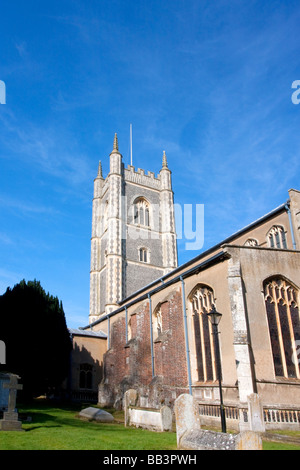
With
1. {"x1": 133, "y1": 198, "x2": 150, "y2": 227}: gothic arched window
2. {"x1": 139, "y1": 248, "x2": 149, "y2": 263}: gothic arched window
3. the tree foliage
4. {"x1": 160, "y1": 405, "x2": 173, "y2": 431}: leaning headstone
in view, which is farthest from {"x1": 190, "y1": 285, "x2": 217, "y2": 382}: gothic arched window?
{"x1": 133, "y1": 198, "x2": 150, "y2": 227}: gothic arched window

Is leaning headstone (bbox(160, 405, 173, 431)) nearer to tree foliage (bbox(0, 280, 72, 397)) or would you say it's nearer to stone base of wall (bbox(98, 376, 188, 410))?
stone base of wall (bbox(98, 376, 188, 410))

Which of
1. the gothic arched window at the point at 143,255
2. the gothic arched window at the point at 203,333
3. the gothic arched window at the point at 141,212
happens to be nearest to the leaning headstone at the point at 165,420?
the gothic arched window at the point at 203,333

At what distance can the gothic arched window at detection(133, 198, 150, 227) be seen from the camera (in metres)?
49.5

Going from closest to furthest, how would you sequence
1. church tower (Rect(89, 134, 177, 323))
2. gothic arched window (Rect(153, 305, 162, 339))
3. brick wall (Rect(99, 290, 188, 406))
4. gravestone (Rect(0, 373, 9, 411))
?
gravestone (Rect(0, 373, 9, 411)), brick wall (Rect(99, 290, 188, 406)), gothic arched window (Rect(153, 305, 162, 339)), church tower (Rect(89, 134, 177, 323))

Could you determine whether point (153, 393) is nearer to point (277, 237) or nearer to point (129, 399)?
point (129, 399)

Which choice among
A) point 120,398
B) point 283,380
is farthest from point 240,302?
point 120,398

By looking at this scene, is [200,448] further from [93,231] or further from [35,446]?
[93,231]

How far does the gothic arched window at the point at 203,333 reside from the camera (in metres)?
17.3

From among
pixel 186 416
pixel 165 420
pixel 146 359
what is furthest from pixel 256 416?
pixel 146 359

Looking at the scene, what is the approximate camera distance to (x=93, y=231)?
167ft

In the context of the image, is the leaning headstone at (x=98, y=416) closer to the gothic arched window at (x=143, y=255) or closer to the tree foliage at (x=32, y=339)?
the tree foliage at (x=32, y=339)

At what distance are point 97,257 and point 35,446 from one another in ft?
133
